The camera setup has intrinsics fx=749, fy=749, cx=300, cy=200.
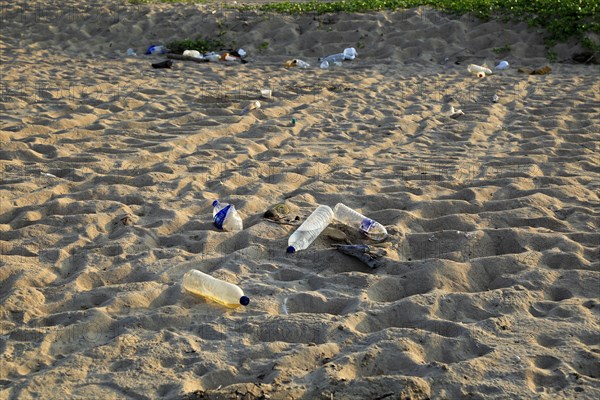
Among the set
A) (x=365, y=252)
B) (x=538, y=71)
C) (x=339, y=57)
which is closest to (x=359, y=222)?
(x=365, y=252)

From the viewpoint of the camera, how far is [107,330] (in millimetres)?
3230

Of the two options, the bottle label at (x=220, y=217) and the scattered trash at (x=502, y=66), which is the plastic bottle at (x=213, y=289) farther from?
the scattered trash at (x=502, y=66)

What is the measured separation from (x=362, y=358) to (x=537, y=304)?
39.1 inches

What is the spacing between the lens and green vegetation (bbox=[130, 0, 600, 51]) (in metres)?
10.2

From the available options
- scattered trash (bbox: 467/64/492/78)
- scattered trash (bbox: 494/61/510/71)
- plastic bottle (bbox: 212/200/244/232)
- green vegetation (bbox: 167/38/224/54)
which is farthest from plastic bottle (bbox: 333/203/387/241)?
green vegetation (bbox: 167/38/224/54)

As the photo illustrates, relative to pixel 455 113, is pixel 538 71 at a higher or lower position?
lower

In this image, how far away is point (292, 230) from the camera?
432 cm

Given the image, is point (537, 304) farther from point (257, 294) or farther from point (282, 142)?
point (282, 142)

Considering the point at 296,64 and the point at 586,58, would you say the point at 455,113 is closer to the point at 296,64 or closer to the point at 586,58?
the point at 296,64

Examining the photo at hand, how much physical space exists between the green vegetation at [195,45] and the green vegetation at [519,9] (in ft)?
4.61

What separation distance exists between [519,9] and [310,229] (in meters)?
7.87

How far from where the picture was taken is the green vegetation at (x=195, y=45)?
35.6ft

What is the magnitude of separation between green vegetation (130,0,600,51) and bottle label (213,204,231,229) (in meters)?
7.22

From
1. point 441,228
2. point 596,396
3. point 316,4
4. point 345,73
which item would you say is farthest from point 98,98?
point 596,396
